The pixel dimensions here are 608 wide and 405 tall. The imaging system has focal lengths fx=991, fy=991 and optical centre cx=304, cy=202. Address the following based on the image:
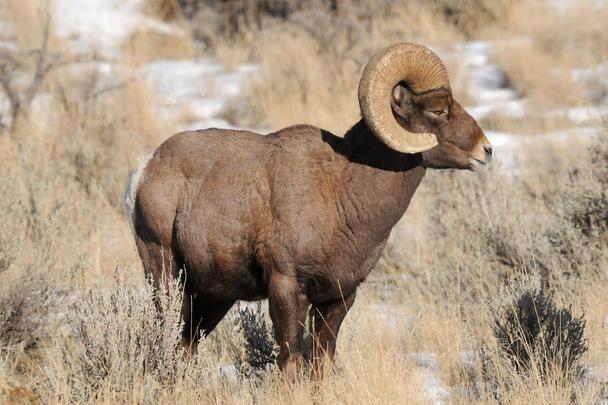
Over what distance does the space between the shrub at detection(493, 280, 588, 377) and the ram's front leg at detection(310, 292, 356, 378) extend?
95 cm

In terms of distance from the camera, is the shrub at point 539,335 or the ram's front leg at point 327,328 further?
the ram's front leg at point 327,328

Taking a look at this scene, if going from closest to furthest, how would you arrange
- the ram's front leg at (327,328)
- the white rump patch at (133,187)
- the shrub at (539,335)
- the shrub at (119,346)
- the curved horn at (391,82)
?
the shrub at (119,346) < the curved horn at (391,82) < the shrub at (539,335) < the ram's front leg at (327,328) < the white rump patch at (133,187)

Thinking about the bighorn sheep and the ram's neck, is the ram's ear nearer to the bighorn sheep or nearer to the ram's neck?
the bighorn sheep

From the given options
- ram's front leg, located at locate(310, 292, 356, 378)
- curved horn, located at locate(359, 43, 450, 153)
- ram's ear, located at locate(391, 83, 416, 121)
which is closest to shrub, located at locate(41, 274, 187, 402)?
ram's front leg, located at locate(310, 292, 356, 378)

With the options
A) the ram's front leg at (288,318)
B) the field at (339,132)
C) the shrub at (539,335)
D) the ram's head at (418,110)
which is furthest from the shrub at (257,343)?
the ram's head at (418,110)

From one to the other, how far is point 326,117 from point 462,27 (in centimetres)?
505

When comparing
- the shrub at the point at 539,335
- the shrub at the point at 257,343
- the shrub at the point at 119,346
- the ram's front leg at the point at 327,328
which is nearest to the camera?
the shrub at the point at 119,346

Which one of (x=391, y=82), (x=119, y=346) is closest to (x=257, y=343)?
(x=119, y=346)

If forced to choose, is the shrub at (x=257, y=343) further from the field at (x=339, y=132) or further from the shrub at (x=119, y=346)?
the shrub at (x=119, y=346)

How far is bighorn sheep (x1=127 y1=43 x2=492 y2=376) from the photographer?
17.5 ft

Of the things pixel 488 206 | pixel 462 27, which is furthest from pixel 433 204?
pixel 462 27

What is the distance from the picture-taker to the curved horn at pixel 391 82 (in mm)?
5293

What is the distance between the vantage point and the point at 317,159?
5598mm

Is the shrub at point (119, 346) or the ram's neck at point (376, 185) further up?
the ram's neck at point (376, 185)
